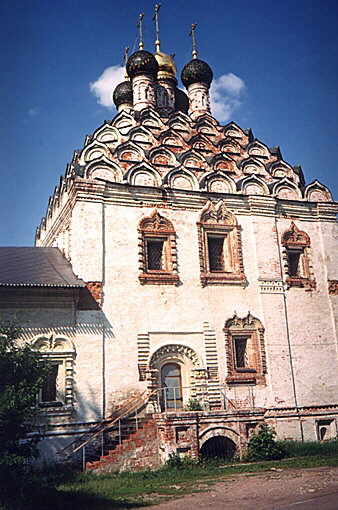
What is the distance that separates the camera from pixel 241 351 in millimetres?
13836

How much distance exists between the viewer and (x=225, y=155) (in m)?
15.7

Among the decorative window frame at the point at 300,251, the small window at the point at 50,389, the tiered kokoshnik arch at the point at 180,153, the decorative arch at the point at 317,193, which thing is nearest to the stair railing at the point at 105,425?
the small window at the point at 50,389

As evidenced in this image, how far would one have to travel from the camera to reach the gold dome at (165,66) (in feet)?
65.3

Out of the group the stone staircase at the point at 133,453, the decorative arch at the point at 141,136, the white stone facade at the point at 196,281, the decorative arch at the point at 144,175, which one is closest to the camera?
the stone staircase at the point at 133,453

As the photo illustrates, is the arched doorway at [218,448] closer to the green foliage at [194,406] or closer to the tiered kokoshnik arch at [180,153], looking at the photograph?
the green foliage at [194,406]

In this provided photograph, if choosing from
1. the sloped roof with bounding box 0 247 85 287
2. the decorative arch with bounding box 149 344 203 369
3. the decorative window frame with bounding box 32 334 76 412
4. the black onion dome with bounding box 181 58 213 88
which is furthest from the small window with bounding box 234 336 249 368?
the black onion dome with bounding box 181 58 213 88

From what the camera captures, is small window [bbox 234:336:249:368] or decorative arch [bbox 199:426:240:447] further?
small window [bbox 234:336:249:368]

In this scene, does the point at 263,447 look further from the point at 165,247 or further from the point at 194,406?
the point at 165,247

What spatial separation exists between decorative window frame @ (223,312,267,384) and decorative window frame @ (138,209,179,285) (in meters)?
1.92

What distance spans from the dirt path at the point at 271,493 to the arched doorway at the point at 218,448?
6.30 feet

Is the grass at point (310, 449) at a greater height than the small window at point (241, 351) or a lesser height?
lesser

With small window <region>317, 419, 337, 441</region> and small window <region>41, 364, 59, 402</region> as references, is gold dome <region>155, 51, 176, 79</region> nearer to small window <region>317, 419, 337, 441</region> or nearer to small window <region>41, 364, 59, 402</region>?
small window <region>41, 364, 59, 402</region>

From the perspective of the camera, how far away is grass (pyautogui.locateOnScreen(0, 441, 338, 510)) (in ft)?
26.7

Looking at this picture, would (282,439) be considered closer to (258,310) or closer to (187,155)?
(258,310)
